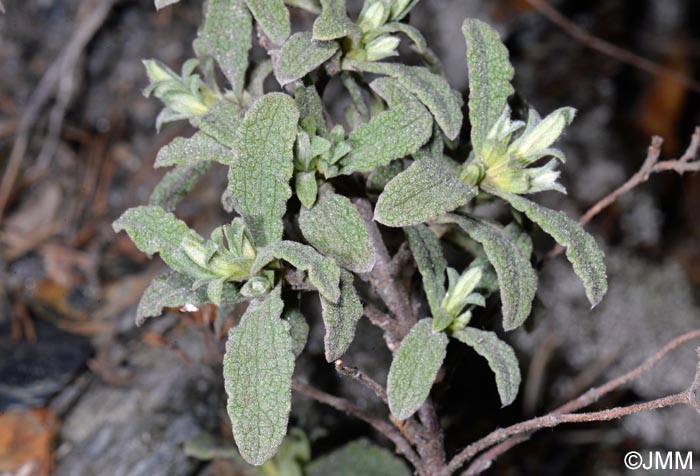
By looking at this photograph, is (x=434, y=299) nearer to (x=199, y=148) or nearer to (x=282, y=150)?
(x=282, y=150)

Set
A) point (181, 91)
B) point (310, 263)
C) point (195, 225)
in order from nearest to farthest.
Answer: point (310, 263) → point (181, 91) → point (195, 225)

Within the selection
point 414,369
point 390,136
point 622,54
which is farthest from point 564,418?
point 622,54

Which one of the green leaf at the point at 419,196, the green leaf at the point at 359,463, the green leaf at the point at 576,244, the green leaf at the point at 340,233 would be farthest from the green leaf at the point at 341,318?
the green leaf at the point at 359,463

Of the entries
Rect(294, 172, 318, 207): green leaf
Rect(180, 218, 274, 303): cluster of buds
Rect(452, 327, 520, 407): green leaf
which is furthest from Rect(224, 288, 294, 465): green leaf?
Rect(452, 327, 520, 407): green leaf

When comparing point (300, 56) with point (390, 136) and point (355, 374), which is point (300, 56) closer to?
→ point (390, 136)

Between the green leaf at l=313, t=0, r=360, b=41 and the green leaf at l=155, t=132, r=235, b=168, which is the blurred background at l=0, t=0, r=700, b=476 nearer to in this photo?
the green leaf at l=155, t=132, r=235, b=168
